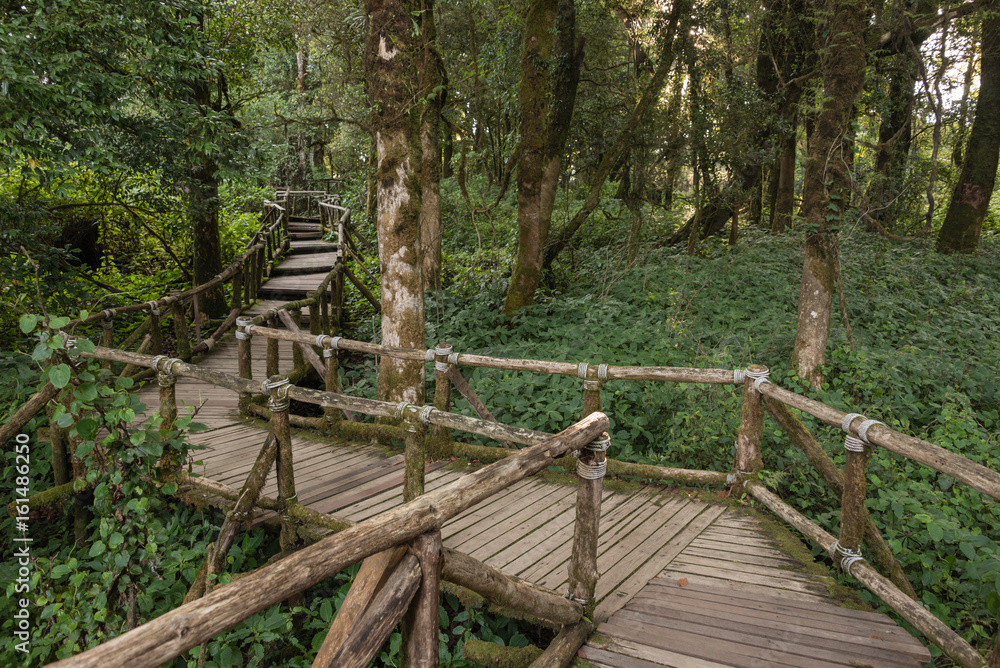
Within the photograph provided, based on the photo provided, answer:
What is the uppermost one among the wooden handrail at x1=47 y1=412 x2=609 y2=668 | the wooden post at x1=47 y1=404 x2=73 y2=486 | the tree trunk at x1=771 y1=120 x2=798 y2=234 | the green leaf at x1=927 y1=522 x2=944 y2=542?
the tree trunk at x1=771 y1=120 x2=798 y2=234

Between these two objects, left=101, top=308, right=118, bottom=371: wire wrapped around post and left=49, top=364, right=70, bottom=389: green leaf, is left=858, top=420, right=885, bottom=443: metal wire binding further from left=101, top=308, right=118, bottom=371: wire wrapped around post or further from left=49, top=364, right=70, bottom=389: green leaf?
left=101, top=308, right=118, bottom=371: wire wrapped around post

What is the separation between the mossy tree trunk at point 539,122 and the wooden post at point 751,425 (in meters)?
5.14

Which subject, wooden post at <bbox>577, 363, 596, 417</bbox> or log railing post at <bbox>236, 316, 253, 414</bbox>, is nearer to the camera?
wooden post at <bbox>577, 363, 596, 417</bbox>

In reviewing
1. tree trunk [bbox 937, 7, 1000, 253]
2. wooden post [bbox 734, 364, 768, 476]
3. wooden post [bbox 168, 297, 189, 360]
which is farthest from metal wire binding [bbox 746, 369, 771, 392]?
tree trunk [bbox 937, 7, 1000, 253]

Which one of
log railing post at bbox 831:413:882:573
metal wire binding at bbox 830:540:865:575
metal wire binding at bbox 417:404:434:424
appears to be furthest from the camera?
metal wire binding at bbox 417:404:434:424

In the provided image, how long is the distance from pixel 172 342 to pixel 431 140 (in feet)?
19.5

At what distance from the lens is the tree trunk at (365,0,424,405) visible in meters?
5.79

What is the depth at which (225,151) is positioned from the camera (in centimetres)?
718

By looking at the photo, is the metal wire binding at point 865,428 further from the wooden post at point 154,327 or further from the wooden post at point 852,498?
the wooden post at point 154,327

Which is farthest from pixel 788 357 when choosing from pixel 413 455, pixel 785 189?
pixel 785 189

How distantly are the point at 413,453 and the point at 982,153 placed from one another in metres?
13.0

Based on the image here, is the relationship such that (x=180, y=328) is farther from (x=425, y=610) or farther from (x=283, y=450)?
(x=425, y=610)

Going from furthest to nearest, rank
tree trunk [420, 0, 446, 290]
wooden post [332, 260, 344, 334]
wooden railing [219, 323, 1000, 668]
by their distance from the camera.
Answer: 1. wooden post [332, 260, 344, 334]
2. tree trunk [420, 0, 446, 290]
3. wooden railing [219, 323, 1000, 668]

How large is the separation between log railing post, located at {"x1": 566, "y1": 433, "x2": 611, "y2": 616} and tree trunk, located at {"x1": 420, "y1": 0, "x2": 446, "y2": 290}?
16.0 ft
